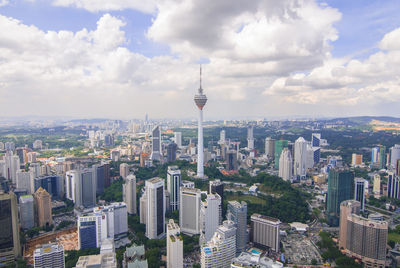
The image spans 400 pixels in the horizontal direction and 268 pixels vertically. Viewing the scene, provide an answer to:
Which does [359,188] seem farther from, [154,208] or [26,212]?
[26,212]

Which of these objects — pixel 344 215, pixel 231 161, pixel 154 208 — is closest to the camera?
pixel 344 215

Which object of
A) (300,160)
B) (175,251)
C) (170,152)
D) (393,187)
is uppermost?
(170,152)

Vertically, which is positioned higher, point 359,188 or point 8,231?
point 359,188

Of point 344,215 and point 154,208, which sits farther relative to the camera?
point 154,208

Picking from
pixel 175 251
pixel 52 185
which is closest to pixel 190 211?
pixel 175 251

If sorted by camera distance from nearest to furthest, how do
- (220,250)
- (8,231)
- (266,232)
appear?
(220,250)
(8,231)
(266,232)

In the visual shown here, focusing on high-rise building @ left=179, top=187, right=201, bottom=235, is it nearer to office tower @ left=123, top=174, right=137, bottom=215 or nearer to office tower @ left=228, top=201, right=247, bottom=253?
office tower @ left=228, top=201, right=247, bottom=253

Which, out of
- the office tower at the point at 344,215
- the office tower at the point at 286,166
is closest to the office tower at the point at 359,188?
the office tower at the point at 344,215
